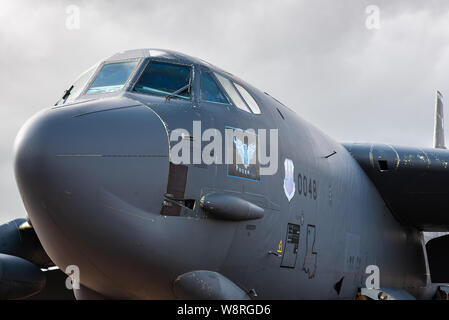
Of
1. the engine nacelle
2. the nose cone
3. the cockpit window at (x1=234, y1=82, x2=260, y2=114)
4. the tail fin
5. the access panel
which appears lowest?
the engine nacelle

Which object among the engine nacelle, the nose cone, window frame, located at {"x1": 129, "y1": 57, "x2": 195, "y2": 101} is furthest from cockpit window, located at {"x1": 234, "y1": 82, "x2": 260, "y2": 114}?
the engine nacelle

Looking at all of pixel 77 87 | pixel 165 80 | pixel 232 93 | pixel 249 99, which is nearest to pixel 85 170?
pixel 165 80

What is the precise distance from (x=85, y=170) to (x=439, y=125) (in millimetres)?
15477

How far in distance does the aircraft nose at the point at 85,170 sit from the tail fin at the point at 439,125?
14484mm

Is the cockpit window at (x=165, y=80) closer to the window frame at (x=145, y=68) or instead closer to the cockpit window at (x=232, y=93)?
the window frame at (x=145, y=68)

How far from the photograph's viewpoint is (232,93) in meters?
6.01

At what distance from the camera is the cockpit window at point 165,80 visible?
5406 mm

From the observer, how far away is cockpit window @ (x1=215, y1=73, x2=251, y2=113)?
5918 mm

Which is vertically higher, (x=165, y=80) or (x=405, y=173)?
(x=165, y=80)

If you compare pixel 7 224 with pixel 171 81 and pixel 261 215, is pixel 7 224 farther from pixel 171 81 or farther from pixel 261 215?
pixel 261 215

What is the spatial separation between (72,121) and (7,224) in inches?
183

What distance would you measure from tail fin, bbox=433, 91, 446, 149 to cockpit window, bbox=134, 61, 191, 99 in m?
13.4

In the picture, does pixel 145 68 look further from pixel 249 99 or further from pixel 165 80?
pixel 249 99

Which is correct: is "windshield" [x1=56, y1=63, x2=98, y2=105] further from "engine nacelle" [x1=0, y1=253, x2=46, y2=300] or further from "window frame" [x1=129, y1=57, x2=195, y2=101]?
"engine nacelle" [x1=0, y1=253, x2=46, y2=300]
